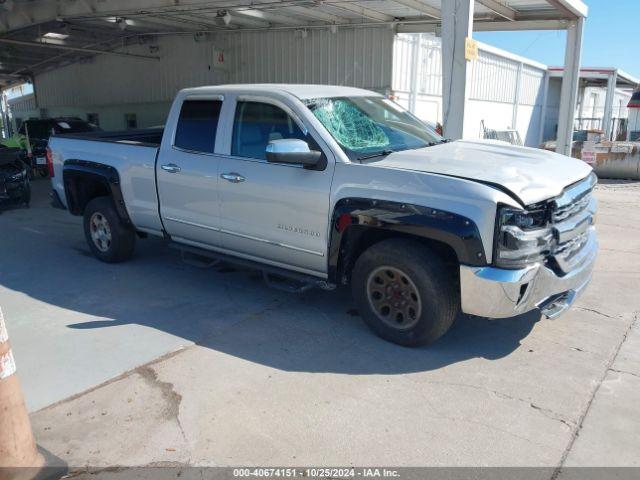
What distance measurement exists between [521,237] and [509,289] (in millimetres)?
362

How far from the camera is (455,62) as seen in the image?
22.6ft

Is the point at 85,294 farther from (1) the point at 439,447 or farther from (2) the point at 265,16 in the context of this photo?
(2) the point at 265,16

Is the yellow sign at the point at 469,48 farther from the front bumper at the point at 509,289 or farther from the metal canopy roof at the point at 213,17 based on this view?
the front bumper at the point at 509,289

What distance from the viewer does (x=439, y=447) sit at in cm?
318

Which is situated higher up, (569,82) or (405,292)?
(569,82)

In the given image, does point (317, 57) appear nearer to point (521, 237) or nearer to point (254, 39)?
point (254, 39)

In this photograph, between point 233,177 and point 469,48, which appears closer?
point 233,177

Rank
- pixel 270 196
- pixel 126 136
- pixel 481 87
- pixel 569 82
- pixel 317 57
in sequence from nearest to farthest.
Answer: pixel 270 196
pixel 126 136
pixel 569 82
pixel 317 57
pixel 481 87

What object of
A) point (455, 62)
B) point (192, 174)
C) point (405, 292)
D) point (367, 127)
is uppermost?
point (455, 62)

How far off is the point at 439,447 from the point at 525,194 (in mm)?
1758

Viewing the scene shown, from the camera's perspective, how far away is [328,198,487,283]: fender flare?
377 centimetres

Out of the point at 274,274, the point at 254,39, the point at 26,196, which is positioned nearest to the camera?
the point at 274,274

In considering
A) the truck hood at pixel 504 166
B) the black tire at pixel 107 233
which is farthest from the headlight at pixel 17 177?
Result: the truck hood at pixel 504 166

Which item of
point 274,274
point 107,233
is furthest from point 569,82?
point 107,233
